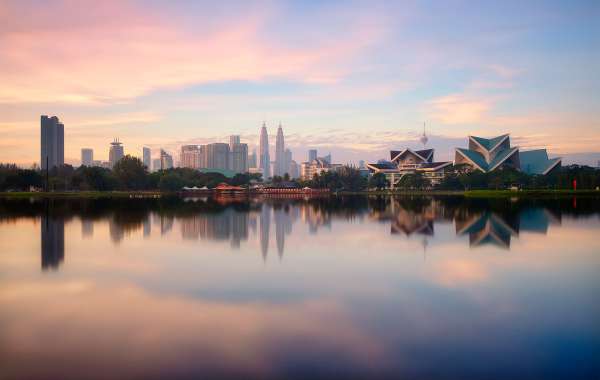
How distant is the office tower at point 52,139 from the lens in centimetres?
18862

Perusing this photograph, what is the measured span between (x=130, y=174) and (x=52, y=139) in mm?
130579

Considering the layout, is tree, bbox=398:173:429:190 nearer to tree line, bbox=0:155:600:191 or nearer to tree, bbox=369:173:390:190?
tree line, bbox=0:155:600:191

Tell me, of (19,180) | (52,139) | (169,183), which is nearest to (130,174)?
(169,183)

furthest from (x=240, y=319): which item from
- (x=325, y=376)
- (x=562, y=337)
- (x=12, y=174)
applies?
(x=12, y=174)

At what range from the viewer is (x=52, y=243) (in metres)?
15.2

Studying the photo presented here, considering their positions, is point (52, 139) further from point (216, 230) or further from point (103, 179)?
point (216, 230)

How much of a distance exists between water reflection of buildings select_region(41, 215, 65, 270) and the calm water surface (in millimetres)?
106

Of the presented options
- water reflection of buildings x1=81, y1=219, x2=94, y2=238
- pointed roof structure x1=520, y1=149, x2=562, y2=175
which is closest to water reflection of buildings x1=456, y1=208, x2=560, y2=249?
water reflection of buildings x1=81, y1=219, x2=94, y2=238

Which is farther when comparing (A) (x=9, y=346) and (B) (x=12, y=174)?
(B) (x=12, y=174)

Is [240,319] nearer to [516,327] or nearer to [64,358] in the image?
[64,358]

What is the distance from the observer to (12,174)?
6775 centimetres

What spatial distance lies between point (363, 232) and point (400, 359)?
1313 centimetres

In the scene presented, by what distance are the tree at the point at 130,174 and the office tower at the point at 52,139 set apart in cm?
12214

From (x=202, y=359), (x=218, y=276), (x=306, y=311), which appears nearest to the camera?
(x=202, y=359)
